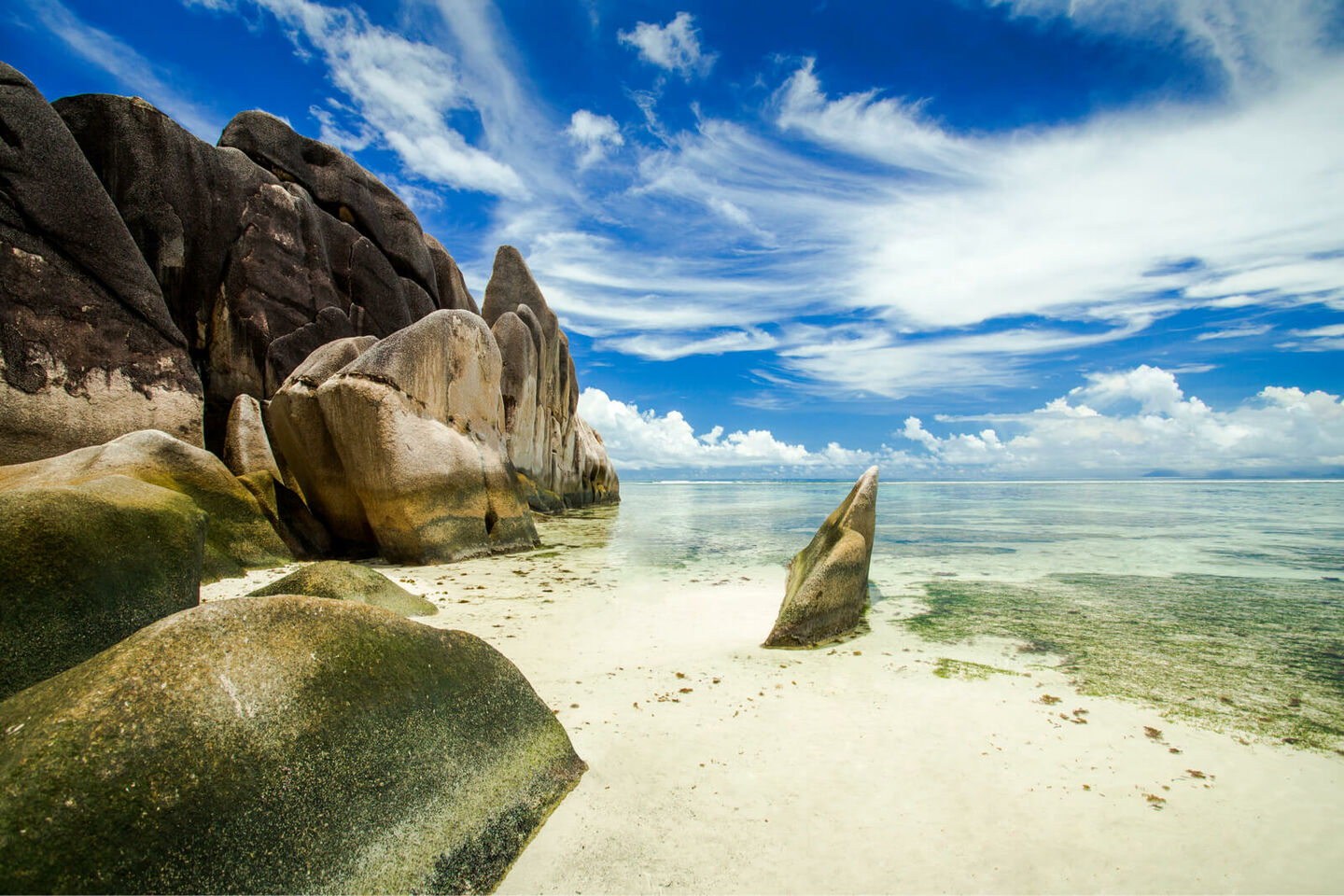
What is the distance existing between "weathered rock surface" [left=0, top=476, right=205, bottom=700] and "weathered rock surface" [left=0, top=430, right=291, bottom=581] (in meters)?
2.88

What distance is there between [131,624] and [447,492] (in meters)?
6.04

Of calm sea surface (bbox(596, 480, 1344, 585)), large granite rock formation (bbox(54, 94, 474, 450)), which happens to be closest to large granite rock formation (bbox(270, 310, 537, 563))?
calm sea surface (bbox(596, 480, 1344, 585))

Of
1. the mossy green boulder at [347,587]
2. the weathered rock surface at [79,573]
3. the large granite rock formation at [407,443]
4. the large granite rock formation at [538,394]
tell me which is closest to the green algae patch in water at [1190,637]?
the mossy green boulder at [347,587]

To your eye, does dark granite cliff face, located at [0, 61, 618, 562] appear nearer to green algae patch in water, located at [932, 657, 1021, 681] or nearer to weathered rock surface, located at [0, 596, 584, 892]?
weathered rock surface, located at [0, 596, 584, 892]

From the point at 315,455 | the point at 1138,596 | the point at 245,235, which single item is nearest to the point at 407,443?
the point at 315,455

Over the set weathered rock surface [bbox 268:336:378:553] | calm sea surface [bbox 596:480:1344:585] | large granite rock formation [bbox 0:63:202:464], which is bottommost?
calm sea surface [bbox 596:480:1344:585]

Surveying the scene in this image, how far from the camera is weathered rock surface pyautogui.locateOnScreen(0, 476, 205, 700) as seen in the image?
334 centimetres

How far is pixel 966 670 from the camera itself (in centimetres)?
513

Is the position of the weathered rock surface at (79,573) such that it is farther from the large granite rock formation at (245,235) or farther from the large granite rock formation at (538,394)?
the large granite rock formation at (538,394)

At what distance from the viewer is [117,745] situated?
5.74 ft

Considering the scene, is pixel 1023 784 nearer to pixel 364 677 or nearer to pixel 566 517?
pixel 364 677

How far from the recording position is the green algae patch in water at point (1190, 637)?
4.39 metres

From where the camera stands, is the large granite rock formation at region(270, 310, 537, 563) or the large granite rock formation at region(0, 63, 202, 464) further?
the large granite rock formation at region(0, 63, 202, 464)

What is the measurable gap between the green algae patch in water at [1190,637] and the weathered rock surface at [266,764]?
463 cm
